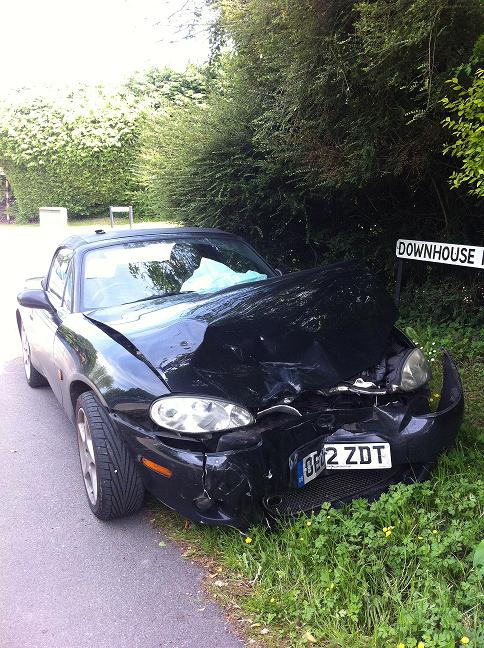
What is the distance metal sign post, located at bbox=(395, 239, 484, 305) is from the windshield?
135 cm

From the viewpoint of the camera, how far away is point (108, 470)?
285 cm

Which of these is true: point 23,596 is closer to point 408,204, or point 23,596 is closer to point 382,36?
point 382,36

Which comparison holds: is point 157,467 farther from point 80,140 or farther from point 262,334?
point 80,140

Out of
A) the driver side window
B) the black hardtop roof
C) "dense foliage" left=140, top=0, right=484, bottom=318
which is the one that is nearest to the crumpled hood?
the driver side window

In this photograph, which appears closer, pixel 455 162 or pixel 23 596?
pixel 23 596

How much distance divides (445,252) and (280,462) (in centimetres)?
279

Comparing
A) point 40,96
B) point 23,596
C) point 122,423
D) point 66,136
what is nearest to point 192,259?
point 122,423

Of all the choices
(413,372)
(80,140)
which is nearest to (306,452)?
(413,372)

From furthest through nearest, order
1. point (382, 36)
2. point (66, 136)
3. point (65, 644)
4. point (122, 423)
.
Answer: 1. point (66, 136)
2. point (382, 36)
3. point (122, 423)
4. point (65, 644)

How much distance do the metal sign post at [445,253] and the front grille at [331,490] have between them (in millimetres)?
2156

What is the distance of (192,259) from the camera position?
4293 millimetres

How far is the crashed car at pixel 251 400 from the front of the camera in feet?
8.25

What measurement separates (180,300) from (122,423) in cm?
113

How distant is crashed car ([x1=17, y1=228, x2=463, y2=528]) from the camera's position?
2514 mm
